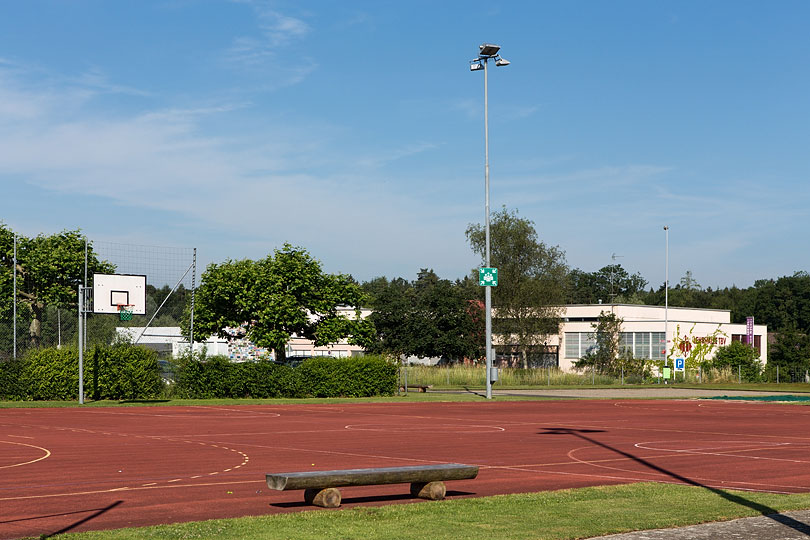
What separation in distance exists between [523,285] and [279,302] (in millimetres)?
26236

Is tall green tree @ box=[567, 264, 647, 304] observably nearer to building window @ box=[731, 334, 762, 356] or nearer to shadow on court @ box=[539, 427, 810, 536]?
building window @ box=[731, 334, 762, 356]

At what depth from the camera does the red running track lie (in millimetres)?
12875

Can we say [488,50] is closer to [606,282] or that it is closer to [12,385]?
[12,385]

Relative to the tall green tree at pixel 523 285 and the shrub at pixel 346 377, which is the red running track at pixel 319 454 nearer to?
the shrub at pixel 346 377

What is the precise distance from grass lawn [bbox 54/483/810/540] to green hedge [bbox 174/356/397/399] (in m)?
33.2

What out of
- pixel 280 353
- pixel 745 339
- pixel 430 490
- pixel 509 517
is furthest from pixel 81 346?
pixel 745 339

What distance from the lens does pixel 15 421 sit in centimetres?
2997

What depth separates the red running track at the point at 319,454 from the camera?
12875 mm

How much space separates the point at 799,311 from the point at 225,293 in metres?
121

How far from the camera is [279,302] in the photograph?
5566 cm

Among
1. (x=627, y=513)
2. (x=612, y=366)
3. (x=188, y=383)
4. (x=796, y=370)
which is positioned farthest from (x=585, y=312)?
(x=627, y=513)

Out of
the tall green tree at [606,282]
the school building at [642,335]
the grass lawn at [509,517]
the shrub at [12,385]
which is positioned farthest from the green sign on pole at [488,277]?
the tall green tree at [606,282]

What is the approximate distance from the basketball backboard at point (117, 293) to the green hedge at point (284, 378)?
3753 millimetres

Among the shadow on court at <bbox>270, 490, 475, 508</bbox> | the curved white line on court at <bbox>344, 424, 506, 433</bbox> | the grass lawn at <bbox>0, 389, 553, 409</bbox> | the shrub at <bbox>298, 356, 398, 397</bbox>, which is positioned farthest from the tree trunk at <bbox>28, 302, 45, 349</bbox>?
the shadow on court at <bbox>270, 490, 475, 508</bbox>
